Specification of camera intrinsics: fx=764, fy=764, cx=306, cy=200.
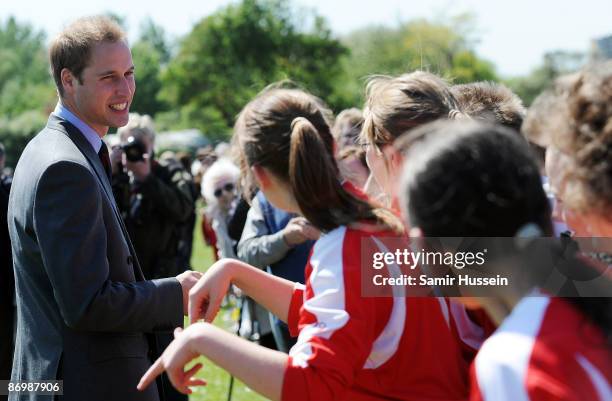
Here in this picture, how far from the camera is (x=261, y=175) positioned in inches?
88.8

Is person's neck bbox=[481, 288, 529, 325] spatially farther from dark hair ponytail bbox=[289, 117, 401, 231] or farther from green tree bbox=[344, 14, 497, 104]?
green tree bbox=[344, 14, 497, 104]

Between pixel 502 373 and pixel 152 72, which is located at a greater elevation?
pixel 152 72

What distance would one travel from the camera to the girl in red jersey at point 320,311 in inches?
72.6

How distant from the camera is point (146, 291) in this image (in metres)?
2.76

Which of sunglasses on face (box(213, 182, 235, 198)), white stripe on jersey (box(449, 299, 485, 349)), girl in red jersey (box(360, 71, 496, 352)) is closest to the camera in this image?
white stripe on jersey (box(449, 299, 485, 349))

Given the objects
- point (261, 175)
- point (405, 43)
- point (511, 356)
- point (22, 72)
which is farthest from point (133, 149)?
point (22, 72)

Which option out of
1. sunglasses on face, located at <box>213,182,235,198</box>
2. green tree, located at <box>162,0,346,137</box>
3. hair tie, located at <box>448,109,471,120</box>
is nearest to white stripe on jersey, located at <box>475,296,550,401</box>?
hair tie, located at <box>448,109,471,120</box>

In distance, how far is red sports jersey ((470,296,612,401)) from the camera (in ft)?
4.32

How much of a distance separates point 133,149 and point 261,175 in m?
4.00

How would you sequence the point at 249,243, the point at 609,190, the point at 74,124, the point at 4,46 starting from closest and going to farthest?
the point at 609,190 → the point at 74,124 → the point at 249,243 → the point at 4,46

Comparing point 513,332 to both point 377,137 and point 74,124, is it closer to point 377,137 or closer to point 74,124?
point 377,137

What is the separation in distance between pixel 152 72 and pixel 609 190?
8696 cm

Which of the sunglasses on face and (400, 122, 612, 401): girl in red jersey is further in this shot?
the sunglasses on face

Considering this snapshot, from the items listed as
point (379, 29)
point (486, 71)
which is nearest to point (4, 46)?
point (379, 29)
